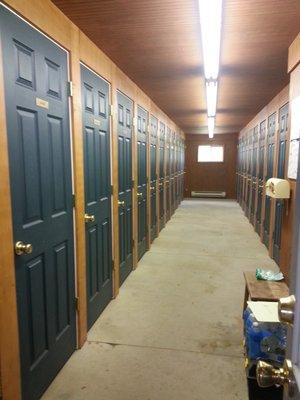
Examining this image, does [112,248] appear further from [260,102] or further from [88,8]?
[260,102]

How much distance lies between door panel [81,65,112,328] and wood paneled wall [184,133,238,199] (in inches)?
389

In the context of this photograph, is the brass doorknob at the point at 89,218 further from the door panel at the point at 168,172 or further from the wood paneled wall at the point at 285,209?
the door panel at the point at 168,172

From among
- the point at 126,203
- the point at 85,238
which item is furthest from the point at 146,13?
the point at 126,203

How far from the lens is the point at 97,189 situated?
284cm

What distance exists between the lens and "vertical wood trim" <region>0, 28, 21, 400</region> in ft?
4.98

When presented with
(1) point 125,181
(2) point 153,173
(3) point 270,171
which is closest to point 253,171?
(3) point 270,171

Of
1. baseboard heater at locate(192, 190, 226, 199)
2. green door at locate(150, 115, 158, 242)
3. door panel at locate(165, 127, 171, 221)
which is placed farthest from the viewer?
baseboard heater at locate(192, 190, 226, 199)

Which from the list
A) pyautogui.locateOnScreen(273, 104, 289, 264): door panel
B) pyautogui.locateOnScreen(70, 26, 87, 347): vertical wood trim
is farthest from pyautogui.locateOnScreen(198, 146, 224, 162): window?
pyautogui.locateOnScreen(70, 26, 87, 347): vertical wood trim

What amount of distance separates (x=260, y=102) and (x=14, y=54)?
489cm

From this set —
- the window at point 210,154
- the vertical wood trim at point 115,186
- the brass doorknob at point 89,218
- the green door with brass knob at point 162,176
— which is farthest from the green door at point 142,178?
the window at point 210,154

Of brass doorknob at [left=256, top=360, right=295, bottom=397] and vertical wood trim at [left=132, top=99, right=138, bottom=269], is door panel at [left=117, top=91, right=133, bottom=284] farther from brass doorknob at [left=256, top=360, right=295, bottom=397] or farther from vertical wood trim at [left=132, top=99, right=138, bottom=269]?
brass doorknob at [left=256, top=360, right=295, bottom=397]

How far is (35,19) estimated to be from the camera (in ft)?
5.83

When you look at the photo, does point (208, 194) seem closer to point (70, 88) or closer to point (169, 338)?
point (169, 338)

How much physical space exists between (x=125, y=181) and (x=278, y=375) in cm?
308
